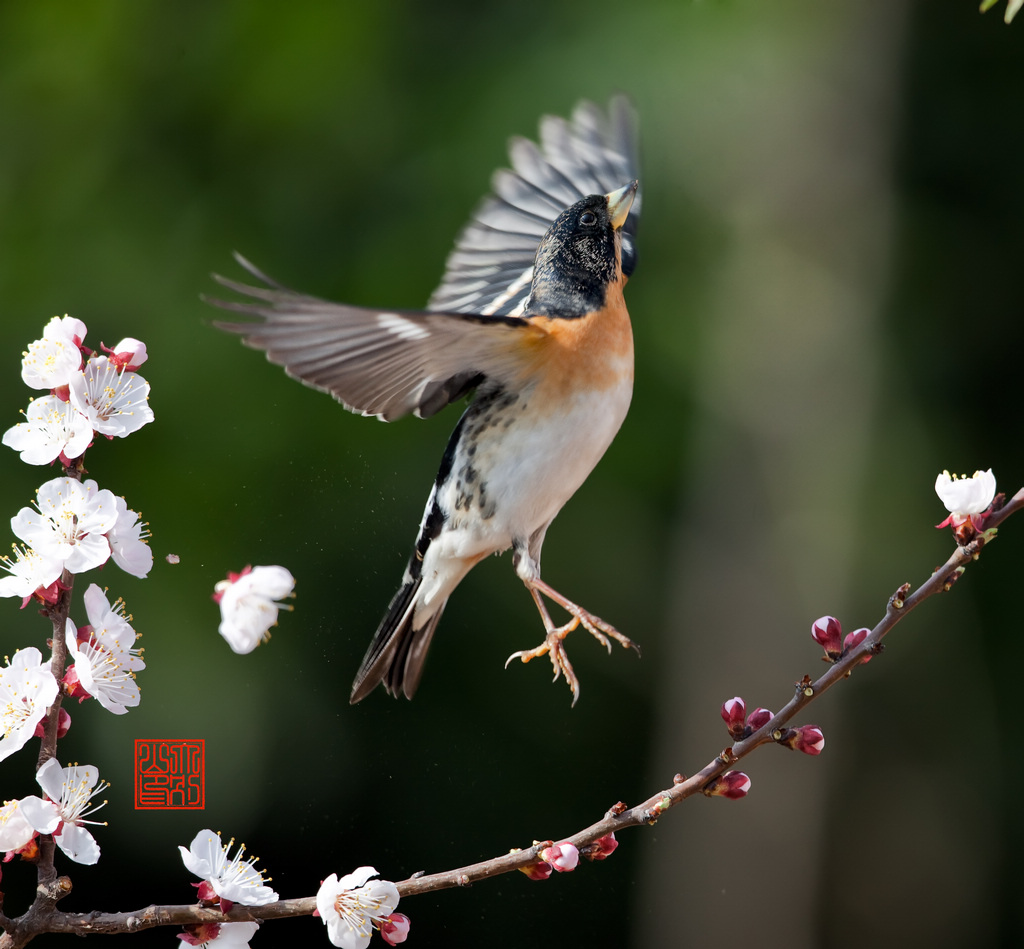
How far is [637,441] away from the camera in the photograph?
4.61 meters

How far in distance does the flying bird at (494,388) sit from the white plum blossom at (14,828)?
1.84ft

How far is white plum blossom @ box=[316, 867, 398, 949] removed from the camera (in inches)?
49.6

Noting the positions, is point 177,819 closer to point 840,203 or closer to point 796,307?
point 796,307

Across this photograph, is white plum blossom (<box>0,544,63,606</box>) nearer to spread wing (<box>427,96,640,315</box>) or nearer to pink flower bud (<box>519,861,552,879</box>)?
pink flower bud (<box>519,861,552,879</box>)

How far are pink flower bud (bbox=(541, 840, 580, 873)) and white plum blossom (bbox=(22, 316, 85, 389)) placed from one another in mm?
706

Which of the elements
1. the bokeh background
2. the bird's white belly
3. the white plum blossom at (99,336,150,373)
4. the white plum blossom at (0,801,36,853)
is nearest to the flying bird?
the bird's white belly

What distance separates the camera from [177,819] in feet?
11.9

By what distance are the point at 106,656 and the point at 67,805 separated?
0.50ft

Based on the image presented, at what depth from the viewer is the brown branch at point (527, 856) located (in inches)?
44.5

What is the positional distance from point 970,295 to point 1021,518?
0.96m

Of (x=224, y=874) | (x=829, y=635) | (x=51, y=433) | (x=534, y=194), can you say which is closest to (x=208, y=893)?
(x=224, y=874)

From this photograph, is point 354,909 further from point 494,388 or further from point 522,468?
point 494,388

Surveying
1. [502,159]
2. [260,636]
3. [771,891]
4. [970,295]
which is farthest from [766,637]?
[260,636]

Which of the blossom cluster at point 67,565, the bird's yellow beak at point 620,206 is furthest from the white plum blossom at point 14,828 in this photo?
the bird's yellow beak at point 620,206
